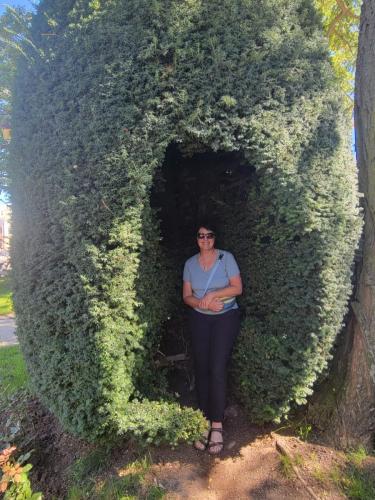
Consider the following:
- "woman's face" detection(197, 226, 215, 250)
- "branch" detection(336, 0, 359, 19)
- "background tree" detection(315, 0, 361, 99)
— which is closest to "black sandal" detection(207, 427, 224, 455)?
"woman's face" detection(197, 226, 215, 250)

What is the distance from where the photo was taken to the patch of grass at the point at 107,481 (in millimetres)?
2680

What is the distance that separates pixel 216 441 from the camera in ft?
10.3

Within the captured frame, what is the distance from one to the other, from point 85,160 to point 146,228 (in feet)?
2.27

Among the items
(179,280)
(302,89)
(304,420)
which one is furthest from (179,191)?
(304,420)

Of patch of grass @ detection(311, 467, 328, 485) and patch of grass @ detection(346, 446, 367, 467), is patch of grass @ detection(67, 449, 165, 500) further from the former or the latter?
patch of grass @ detection(346, 446, 367, 467)

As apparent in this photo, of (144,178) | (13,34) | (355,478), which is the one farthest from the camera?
(13,34)

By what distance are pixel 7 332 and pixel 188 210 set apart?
25.7ft

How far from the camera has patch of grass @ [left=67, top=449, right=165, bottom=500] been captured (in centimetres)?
268

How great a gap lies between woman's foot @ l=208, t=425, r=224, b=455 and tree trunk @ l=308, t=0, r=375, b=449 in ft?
2.94

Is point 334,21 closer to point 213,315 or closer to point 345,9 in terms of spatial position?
point 345,9

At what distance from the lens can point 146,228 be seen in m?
2.80

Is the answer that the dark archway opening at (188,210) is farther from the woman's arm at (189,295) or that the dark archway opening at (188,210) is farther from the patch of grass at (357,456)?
the patch of grass at (357,456)

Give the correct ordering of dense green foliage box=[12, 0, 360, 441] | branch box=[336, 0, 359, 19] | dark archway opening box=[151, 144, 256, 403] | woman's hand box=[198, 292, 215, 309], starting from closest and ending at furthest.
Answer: dense green foliage box=[12, 0, 360, 441], woman's hand box=[198, 292, 215, 309], dark archway opening box=[151, 144, 256, 403], branch box=[336, 0, 359, 19]

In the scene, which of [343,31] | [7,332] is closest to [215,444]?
[343,31]
